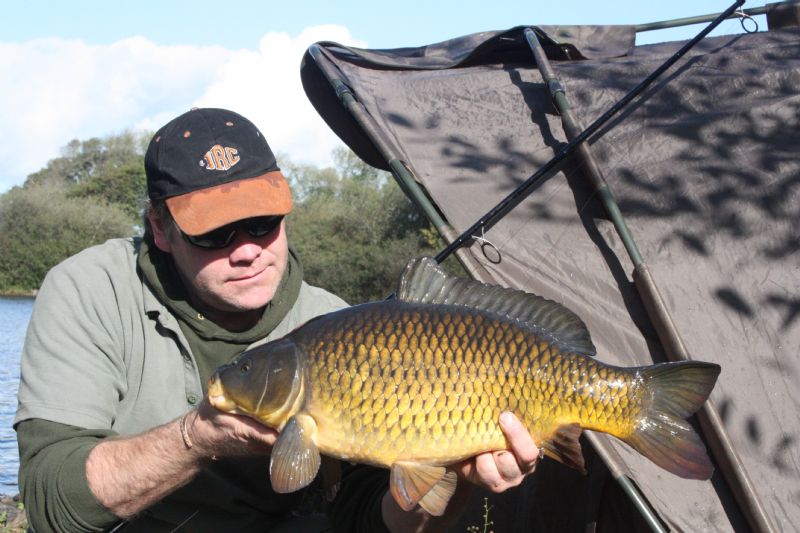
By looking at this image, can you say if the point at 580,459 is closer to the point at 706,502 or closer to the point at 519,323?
the point at 519,323

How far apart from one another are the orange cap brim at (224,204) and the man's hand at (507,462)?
877 millimetres

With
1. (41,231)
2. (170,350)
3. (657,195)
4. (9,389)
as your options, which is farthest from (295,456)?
(41,231)

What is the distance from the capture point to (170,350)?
8.91 feet

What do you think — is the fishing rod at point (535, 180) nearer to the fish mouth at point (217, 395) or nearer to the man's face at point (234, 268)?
the man's face at point (234, 268)

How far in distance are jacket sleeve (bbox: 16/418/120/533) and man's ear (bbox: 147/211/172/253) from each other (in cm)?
56

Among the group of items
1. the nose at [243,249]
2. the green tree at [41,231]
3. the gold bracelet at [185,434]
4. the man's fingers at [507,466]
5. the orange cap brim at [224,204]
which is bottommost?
the green tree at [41,231]

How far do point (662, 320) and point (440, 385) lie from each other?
3.02ft

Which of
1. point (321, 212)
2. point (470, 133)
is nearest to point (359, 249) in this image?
point (321, 212)

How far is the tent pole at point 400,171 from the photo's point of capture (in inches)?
112

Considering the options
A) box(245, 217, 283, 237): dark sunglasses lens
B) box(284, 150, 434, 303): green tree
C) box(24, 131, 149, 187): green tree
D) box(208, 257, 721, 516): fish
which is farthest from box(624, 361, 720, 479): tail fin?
box(24, 131, 149, 187): green tree

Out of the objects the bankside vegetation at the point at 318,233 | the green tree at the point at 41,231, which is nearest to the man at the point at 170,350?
the bankside vegetation at the point at 318,233

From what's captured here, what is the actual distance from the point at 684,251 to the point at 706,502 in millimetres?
736

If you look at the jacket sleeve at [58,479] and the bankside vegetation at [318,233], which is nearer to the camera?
the jacket sleeve at [58,479]

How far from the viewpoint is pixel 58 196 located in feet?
128
